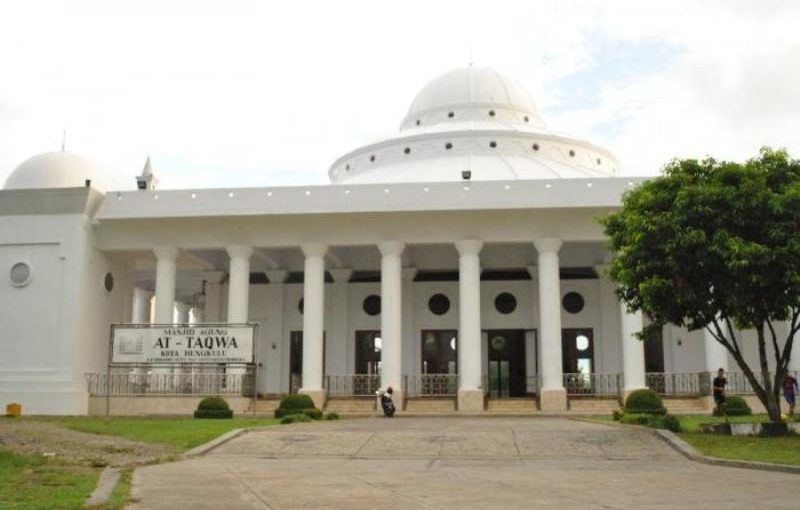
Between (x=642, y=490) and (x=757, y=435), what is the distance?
28.7 ft

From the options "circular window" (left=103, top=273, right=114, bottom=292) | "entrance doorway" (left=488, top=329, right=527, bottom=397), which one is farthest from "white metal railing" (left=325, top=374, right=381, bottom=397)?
"circular window" (left=103, top=273, right=114, bottom=292)

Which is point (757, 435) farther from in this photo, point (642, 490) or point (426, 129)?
point (426, 129)

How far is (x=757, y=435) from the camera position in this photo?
18469mm

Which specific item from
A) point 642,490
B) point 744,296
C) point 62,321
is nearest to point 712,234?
point 744,296

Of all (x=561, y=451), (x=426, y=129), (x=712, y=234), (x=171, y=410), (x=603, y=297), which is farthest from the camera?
(x=426, y=129)

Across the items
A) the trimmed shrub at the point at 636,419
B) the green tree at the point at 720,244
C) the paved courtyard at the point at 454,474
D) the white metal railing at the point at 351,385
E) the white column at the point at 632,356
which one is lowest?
the paved courtyard at the point at 454,474

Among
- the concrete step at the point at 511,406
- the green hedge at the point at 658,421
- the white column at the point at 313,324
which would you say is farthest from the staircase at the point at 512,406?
the green hedge at the point at 658,421

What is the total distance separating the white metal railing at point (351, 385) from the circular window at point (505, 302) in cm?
688

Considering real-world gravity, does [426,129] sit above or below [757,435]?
above

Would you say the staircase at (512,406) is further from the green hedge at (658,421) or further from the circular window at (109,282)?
the circular window at (109,282)

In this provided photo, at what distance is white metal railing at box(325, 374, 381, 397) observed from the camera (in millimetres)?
35156

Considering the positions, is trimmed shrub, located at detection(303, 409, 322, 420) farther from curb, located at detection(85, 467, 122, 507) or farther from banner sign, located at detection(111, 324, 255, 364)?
curb, located at detection(85, 467, 122, 507)

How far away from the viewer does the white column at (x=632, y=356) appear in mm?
31766

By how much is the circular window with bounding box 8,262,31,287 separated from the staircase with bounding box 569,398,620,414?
68.6 feet
